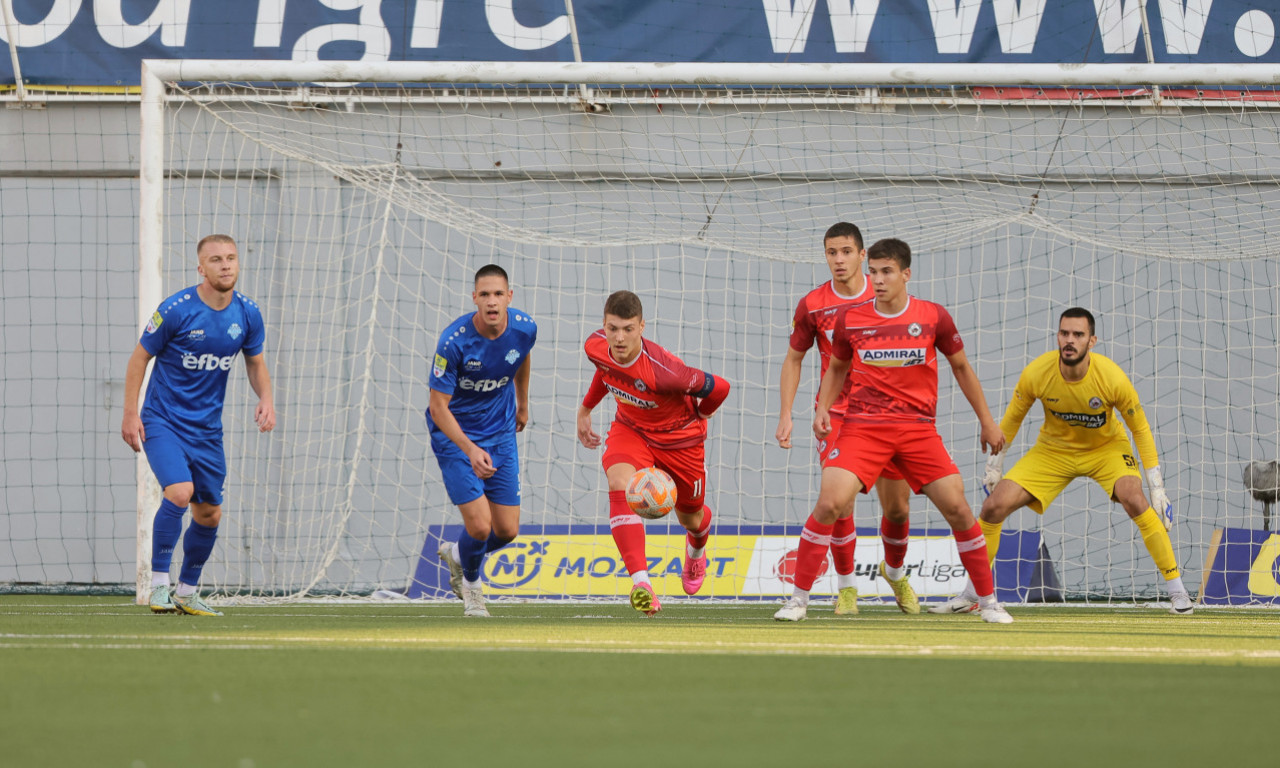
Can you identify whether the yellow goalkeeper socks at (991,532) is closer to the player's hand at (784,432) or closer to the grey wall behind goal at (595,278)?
the player's hand at (784,432)

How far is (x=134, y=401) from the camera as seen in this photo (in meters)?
6.43

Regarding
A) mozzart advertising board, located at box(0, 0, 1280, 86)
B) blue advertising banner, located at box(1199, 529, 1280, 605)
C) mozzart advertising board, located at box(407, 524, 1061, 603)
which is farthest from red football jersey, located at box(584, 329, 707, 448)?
blue advertising banner, located at box(1199, 529, 1280, 605)

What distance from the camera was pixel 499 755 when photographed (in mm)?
2279

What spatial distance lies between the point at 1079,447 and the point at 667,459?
101 inches

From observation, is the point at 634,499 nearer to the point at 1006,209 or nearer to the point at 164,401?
the point at 164,401

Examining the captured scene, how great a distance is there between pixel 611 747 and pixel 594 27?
8.64m

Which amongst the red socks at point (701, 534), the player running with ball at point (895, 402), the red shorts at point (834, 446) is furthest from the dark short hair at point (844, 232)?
the red socks at point (701, 534)

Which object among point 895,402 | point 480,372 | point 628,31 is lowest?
point 895,402

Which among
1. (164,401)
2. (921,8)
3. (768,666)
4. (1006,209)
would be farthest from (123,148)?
(768,666)

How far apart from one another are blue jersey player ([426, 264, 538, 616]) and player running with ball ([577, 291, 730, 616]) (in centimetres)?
42

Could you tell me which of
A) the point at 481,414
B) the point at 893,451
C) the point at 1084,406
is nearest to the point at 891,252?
the point at 893,451

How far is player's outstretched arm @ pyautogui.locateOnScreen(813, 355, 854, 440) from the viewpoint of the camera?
6461 mm

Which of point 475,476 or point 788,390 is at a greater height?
point 788,390

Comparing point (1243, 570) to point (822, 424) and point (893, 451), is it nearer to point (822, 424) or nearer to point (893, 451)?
point (893, 451)
